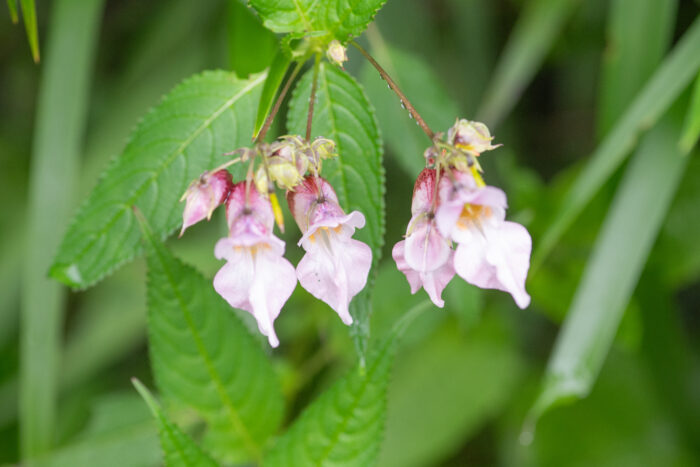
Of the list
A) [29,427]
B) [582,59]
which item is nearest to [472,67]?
[582,59]

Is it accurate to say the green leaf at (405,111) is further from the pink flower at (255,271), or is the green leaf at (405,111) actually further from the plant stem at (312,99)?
the pink flower at (255,271)

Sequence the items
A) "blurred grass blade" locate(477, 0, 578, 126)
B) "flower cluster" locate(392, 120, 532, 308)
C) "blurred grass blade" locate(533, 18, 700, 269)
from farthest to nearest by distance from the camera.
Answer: "blurred grass blade" locate(477, 0, 578, 126) < "blurred grass blade" locate(533, 18, 700, 269) < "flower cluster" locate(392, 120, 532, 308)

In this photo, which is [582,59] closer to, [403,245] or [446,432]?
[446,432]

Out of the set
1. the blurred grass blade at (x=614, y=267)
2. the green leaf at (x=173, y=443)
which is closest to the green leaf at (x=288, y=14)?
the green leaf at (x=173, y=443)

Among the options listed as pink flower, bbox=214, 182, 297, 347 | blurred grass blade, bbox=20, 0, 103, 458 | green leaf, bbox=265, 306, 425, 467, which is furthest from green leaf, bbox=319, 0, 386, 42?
blurred grass blade, bbox=20, 0, 103, 458

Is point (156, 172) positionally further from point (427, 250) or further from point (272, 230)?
point (427, 250)

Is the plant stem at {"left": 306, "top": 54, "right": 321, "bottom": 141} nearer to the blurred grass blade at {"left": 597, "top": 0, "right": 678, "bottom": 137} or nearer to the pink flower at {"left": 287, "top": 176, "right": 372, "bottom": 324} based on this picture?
the pink flower at {"left": 287, "top": 176, "right": 372, "bottom": 324}
